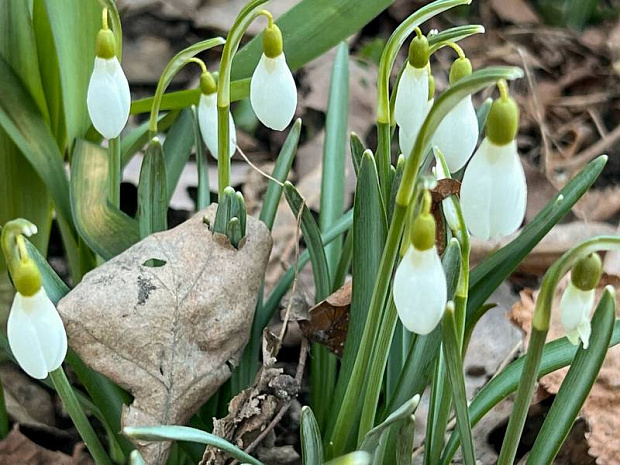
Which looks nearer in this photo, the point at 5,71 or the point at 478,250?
the point at 5,71

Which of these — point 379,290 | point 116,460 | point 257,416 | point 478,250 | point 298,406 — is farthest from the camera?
point 478,250

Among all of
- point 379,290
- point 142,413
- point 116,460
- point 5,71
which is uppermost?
point 5,71

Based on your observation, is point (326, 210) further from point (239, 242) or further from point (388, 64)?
point (388, 64)

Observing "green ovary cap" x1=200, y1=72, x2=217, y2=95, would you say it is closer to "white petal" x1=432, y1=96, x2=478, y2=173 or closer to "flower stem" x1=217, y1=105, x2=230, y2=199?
"flower stem" x1=217, y1=105, x2=230, y2=199

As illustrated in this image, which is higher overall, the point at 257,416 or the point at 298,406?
the point at 257,416

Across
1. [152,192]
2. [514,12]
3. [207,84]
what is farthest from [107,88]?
[514,12]

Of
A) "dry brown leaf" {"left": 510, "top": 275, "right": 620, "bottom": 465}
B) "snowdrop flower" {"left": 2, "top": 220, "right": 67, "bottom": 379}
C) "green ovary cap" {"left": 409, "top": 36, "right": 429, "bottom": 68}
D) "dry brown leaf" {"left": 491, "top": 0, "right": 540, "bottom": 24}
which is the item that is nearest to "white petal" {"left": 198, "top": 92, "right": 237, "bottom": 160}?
"green ovary cap" {"left": 409, "top": 36, "right": 429, "bottom": 68}

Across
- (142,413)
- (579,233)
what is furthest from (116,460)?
(579,233)
